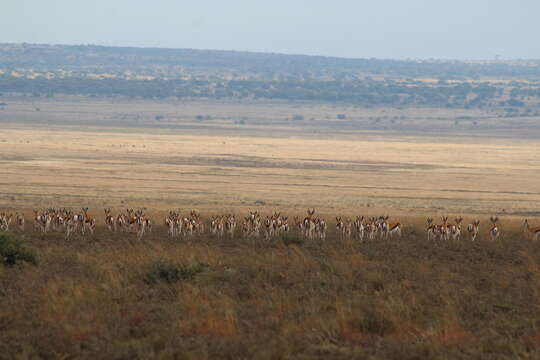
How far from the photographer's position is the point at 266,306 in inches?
443

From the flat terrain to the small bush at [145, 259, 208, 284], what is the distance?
785 inches

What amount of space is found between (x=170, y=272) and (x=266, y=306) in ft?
7.63

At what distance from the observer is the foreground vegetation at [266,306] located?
9398 millimetres

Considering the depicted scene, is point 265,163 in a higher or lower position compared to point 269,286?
lower

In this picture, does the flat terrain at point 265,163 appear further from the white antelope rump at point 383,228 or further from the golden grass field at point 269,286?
the white antelope rump at point 383,228

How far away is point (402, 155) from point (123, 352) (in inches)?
2241

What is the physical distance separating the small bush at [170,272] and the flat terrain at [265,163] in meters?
19.9

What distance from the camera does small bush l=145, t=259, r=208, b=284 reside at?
13.0m

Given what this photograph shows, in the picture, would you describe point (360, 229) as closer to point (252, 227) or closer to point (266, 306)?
point (252, 227)

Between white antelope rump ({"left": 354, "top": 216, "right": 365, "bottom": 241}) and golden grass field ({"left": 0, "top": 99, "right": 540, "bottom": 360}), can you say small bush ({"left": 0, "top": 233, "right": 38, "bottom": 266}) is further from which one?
white antelope rump ({"left": 354, "top": 216, "right": 365, "bottom": 241})

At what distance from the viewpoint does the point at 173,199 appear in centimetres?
3738

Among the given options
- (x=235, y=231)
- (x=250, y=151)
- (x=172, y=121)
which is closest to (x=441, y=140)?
(x=250, y=151)

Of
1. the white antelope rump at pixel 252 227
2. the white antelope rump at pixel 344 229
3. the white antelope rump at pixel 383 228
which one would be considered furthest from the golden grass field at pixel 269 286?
the white antelope rump at pixel 383 228

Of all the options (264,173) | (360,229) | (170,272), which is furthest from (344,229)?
(264,173)
